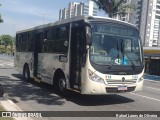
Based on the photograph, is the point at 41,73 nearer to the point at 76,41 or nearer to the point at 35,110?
the point at 76,41

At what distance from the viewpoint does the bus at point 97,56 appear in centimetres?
1052

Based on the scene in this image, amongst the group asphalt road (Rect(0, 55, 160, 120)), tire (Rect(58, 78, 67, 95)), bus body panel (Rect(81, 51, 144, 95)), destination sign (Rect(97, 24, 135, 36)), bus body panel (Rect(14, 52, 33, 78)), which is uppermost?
destination sign (Rect(97, 24, 135, 36))

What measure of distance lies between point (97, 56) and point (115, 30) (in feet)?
4.31

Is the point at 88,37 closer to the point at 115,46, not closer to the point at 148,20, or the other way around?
the point at 115,46

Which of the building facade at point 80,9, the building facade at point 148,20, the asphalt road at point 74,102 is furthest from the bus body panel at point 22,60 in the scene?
the building facade at point 148,20

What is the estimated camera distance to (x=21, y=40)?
19.2m

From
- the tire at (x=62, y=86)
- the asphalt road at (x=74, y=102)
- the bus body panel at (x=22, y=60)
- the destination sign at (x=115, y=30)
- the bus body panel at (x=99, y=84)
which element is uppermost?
the destination sign at (x=115, y=30)

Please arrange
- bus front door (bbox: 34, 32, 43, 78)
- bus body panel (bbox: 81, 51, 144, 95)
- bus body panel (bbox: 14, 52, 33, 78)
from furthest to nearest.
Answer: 1. bus body panel (bbox: 14, 52, 33, 78)
2. bus front door (bbox: 34, 32, 43, 78)
3. bus body panel (bbox: 81, 51, 144, 95)

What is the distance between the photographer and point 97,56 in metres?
10.6

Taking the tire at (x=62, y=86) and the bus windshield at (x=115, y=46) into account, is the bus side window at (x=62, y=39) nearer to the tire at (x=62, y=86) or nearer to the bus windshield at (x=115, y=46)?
the tire at (x=62, y=86)

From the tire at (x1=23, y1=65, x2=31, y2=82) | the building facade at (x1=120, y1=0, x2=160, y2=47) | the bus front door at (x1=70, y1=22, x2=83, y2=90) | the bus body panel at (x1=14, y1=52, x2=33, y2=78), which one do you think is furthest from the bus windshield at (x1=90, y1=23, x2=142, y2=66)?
the building facade at (x1=120, y1=0, x2=160, y2=47)

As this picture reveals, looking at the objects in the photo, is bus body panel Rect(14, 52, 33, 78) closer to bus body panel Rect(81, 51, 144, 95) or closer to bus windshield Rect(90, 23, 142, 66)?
bus body panel Rect(81, 51, 144, 95)

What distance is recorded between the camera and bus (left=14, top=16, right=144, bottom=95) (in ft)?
34.5

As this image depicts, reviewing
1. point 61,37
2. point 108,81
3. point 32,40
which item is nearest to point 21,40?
point 32,40
